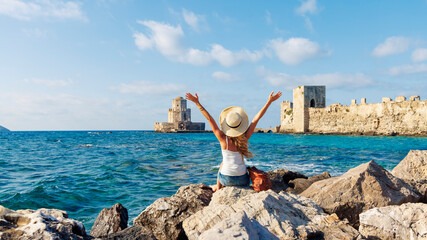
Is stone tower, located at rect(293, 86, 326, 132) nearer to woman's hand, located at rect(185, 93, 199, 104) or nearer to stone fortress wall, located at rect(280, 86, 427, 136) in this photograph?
stone fortress wall, located at rect(280, 86, 427, 136)

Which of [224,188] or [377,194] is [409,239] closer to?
[377,194]

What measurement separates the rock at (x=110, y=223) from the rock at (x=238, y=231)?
7.87 ft

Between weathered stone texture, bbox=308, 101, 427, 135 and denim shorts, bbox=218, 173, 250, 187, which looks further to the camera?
weathered stone texture, bbox=308, 101, 427, 135

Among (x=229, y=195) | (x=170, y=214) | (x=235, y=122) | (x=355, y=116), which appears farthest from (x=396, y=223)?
(x=355, y=116)

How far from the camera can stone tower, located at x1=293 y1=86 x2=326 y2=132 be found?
51306 mm

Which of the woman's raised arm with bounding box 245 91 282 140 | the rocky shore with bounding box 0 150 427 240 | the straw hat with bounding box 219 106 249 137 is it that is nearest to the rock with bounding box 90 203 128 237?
the rocky shore with bounding box 0 150 427 240

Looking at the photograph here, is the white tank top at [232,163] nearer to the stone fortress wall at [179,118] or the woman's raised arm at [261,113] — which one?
the woman's raised arm at [261,113]

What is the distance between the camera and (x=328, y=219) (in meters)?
3.55

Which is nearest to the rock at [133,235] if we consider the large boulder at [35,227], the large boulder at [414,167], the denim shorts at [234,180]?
the large boulder at [35,227]

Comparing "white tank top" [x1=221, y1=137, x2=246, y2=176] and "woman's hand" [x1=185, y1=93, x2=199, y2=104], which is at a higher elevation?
"woman's hand" [x1=185, y1=93, x2=199, y2=104]

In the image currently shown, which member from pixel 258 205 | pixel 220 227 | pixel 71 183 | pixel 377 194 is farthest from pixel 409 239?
pixel 71 183

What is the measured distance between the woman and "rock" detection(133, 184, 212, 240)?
0.55 metres

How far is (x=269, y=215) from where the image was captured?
346 centimetres

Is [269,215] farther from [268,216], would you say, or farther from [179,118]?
[179,118]
